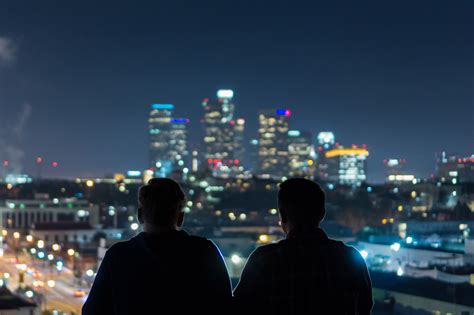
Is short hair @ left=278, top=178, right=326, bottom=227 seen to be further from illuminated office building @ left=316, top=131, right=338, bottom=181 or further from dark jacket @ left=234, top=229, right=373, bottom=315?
illuminated office building @ left=316, top=131, right=338, bottom=181

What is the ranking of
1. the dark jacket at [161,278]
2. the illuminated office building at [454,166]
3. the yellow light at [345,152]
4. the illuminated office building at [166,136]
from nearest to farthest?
the dark jacket at [161,278]
the illuminated office building at [454,166]
the yellow light at [345,152]
the illuminated office building at [166,136]

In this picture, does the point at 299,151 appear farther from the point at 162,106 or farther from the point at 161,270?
the point at 161,270

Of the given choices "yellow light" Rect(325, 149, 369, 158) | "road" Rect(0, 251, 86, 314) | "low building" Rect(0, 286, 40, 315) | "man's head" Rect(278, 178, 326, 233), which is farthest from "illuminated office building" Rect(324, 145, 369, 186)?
"man's head" Rect(278, 178, 326, 233)

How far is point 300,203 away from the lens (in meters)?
2.82

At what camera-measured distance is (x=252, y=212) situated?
7375cm

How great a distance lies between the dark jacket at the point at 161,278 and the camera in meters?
2.71

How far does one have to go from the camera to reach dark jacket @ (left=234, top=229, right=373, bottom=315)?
2744mm

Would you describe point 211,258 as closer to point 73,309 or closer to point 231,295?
point 231,295

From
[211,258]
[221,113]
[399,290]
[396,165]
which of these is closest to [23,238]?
[399,290]

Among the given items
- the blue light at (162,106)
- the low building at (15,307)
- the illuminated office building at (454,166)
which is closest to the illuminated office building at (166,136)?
the blue light at (162,106)

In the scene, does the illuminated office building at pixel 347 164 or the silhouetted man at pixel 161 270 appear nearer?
the silhouetted man at pixel 161 270

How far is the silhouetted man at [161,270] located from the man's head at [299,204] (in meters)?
0.22

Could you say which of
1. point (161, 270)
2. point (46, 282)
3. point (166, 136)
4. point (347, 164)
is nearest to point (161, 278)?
point (161, 270)

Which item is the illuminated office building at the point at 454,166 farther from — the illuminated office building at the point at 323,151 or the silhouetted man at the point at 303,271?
the silhouetted man at the point at 303,271
